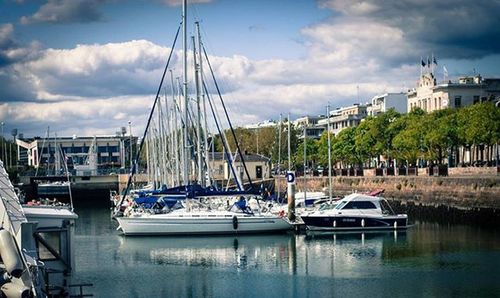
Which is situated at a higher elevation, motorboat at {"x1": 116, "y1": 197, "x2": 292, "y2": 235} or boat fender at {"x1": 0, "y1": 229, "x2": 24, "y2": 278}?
boat fender at {"x1": 0, "y1": 229, "x2": 24, "y2": 278}

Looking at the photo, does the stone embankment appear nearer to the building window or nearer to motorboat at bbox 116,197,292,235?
motorboat at bbox 116,197,292,235

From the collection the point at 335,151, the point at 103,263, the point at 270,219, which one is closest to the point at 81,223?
the point at 270,219

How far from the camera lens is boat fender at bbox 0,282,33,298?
3095 centimetres

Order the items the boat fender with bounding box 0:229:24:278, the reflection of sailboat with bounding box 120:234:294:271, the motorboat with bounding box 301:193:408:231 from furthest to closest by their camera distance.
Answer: the motorboat with bounding box 301:193:408:231
the reflection of sailboat with bounding box 120:234:294:271
the boat fender with bounding box 0:229:24:278

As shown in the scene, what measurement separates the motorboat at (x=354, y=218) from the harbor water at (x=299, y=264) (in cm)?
131

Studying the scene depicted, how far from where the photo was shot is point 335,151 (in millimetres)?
165250

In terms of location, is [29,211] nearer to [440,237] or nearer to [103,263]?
[103,263]

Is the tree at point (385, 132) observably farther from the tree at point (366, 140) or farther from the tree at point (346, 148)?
the tree at point (346, 148)

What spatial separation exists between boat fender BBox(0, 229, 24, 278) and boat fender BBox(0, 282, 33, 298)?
1.30 feet

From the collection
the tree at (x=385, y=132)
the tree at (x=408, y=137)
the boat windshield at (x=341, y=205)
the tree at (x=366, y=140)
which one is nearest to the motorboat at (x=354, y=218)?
the boat windshield at (x=341, y=205)

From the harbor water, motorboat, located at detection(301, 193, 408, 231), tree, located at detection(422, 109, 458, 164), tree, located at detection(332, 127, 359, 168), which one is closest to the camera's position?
the harbor water

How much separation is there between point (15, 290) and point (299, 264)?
31.4m

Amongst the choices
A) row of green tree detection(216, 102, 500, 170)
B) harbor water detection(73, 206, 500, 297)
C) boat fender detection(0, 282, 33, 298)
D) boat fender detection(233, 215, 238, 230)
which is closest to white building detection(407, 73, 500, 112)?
row of green tree detection(216, 102, 500, 170)

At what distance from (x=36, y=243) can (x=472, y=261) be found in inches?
1184
